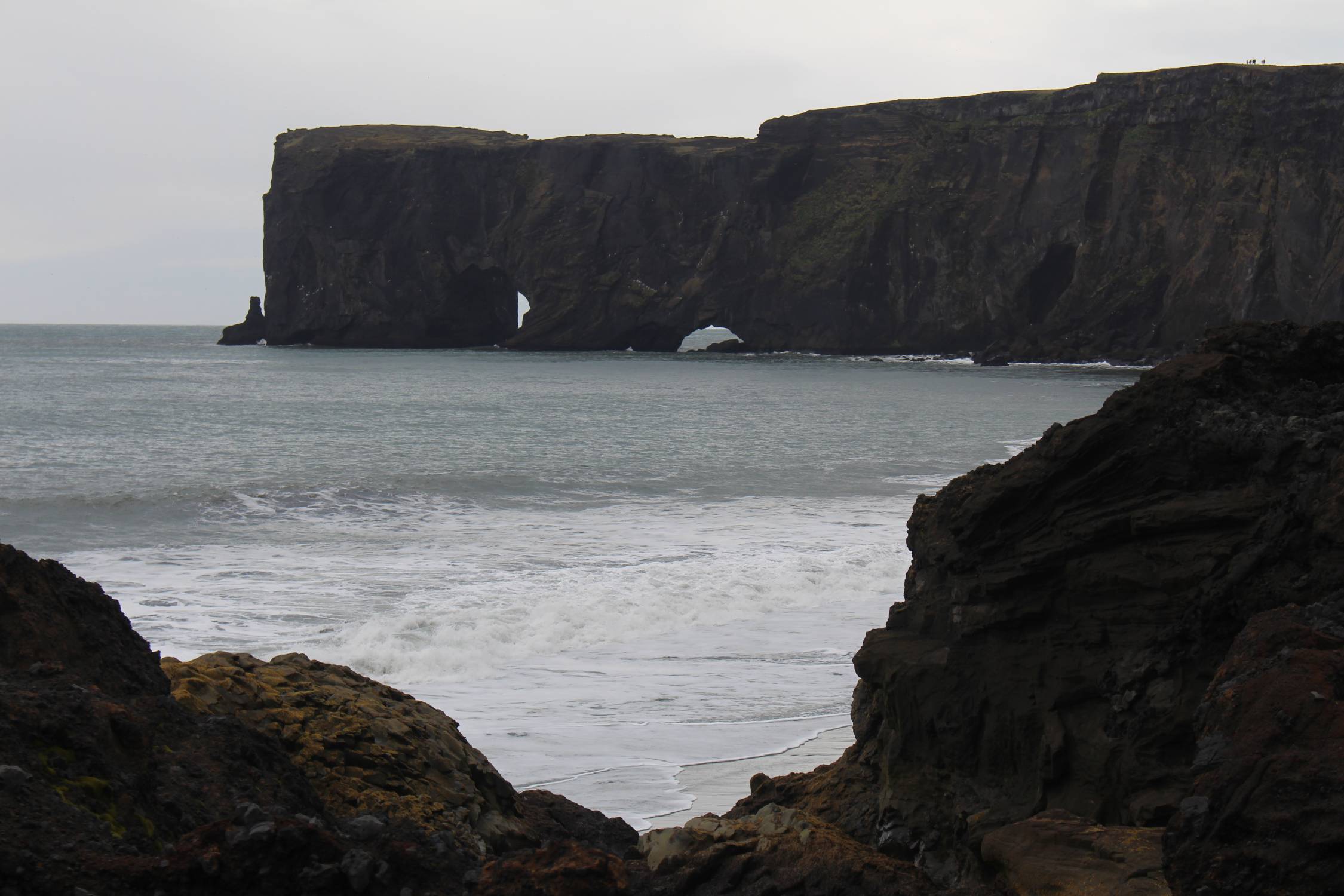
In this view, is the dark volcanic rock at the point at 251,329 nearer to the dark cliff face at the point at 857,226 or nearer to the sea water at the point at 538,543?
the dark cliff face at the point at 857,226

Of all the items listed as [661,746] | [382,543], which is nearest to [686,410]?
[382,543]

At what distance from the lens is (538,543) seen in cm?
1526

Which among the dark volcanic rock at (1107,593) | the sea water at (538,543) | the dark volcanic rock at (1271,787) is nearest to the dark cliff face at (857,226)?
the sea water at (538,543)

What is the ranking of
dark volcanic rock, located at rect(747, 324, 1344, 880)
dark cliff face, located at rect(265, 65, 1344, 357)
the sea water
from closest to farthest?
1. dark volcanic rock, located at rect(747, 324, 1344, 880)
2. the sea water
3. dark cliff face, located at rect(265, 65, 1344, 357)

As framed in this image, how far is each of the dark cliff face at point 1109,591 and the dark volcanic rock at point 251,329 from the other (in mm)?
104793

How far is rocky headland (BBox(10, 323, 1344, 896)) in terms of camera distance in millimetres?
3070

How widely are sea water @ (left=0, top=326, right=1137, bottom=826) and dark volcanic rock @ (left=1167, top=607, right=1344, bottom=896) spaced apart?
373 centimetres

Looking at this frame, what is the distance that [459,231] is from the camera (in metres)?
93.2

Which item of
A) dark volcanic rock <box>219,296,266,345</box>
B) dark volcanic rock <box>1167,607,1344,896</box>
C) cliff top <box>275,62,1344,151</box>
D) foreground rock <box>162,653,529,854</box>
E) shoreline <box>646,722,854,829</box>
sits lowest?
shoreline <box>646,722,854,829</box>

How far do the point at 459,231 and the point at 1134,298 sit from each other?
1915 inches

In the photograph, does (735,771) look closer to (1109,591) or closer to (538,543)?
(1109,591)

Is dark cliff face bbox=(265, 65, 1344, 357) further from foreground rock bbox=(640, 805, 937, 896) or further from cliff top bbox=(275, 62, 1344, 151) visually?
foreground rock bbox=(640, 805, 937, 896)

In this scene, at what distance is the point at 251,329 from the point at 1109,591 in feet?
350

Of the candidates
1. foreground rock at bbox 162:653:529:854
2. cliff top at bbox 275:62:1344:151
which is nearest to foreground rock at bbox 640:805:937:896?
foreground rock at bbox 162:653:529:854
